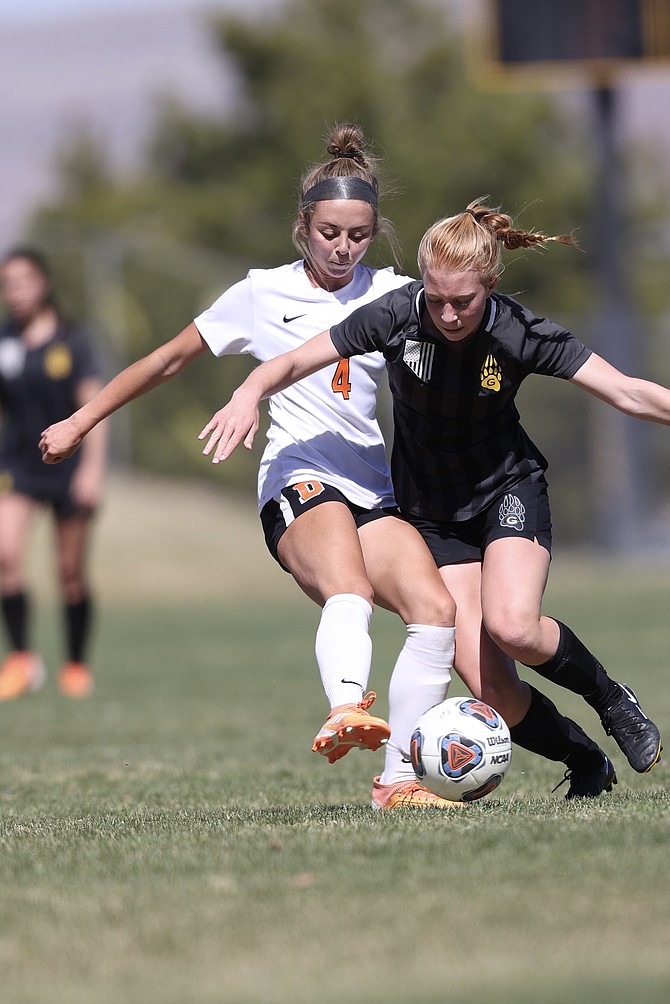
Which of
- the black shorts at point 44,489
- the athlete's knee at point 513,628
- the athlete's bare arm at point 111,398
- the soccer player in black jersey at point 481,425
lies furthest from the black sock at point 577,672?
the black shorts at point 44,489

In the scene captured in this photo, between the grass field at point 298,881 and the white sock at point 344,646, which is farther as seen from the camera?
the white sock at point 344,646

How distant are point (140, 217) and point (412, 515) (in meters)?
37.6

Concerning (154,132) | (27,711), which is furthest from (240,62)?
(27,711)

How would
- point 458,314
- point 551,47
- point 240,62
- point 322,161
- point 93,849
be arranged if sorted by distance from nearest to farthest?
point 93,849
point 458,314
point 322,161
point 551,47
point 240,62

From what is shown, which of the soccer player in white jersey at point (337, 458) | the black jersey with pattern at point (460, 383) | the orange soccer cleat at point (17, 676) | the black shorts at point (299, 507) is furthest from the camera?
the orange soccer cleat at point (17, 676)

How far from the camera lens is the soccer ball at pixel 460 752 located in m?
4.80

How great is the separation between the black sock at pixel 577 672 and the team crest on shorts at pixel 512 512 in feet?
1.18

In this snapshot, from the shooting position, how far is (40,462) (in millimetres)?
10188

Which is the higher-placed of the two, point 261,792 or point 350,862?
point 350,862

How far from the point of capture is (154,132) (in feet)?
140

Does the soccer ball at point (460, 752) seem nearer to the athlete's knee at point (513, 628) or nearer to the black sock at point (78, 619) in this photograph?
the athlete's knee at point (513, 628)

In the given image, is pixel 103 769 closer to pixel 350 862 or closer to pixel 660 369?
pixel 350 862

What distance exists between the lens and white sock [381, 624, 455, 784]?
5.08 meters

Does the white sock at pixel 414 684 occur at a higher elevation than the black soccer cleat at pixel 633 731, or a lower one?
higher
